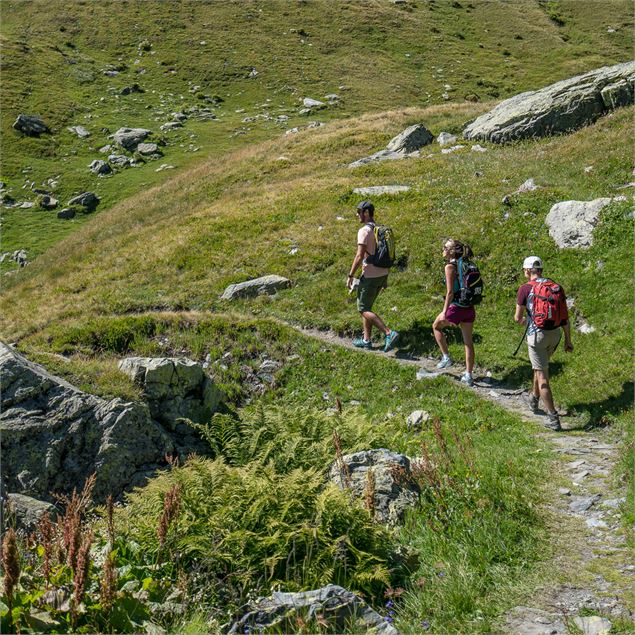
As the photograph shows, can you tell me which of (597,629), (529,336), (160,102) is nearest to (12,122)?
(160,102)

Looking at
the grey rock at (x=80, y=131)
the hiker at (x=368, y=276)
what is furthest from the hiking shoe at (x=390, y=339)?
the grey rock at (x=80, y=131)

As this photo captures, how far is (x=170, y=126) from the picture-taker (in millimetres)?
67938

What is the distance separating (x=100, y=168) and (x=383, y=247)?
5023 centimetres

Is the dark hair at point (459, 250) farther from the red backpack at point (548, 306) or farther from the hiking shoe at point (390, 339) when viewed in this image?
the hiking shoe at point (390, 339)

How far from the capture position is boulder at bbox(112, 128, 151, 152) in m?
63.5

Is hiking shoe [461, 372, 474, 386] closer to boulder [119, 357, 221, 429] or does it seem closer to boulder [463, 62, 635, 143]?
boulder [119, 357, 221, 429]

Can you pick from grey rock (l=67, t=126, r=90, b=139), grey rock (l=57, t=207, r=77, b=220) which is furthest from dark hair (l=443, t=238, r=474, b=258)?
grey rock (l=67, t=126, r=90, b=139)

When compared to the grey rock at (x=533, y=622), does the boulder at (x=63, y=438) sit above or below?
below

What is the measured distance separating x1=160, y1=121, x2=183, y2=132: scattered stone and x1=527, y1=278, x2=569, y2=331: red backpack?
2483 inches

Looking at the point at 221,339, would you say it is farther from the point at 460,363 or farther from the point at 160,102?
the point at 160,102

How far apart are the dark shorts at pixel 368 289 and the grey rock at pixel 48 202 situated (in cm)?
4428

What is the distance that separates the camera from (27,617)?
4.71 metres

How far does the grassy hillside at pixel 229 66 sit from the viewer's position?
61.3m

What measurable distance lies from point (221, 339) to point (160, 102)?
213ft
